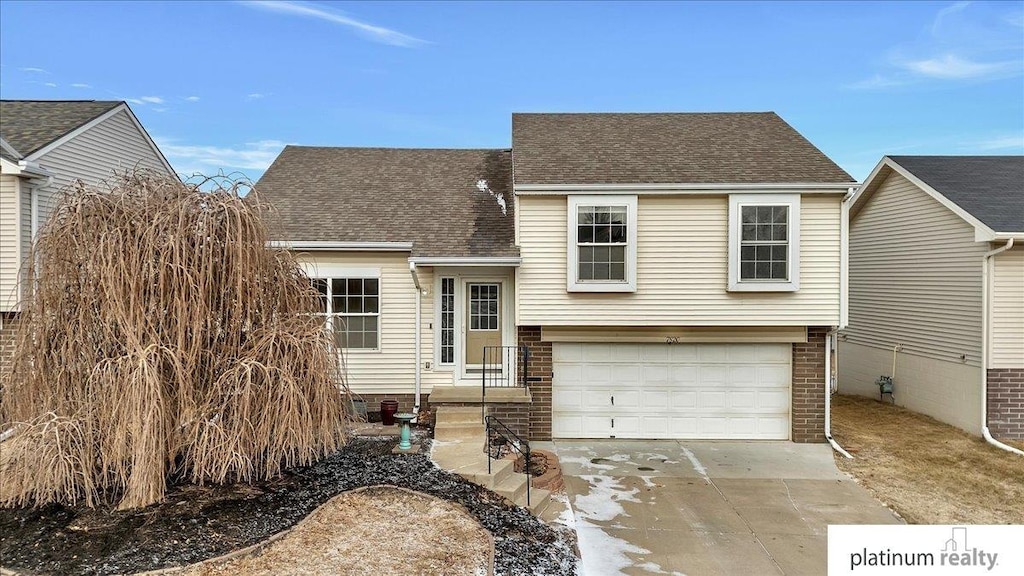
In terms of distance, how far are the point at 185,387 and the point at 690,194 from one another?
833cm

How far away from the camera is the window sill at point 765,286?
9.89 metres

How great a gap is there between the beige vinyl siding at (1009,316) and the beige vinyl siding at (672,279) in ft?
11.5

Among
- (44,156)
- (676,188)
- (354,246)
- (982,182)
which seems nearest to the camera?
(676,188)

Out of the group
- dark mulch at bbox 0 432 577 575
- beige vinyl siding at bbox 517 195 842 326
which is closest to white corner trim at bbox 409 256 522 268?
beige vinyl siding at bbox 517 195 842 326

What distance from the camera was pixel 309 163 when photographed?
1341 cm

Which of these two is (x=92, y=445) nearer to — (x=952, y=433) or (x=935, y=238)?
(x=952, y=433)

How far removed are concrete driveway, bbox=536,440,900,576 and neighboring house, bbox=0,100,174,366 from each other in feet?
26.2

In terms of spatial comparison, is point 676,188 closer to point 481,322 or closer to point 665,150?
point 665,150

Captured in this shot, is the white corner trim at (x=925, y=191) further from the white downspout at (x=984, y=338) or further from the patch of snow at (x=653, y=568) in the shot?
the patch of snow at (x=653, y=568)

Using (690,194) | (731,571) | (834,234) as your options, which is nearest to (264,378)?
(731,571)

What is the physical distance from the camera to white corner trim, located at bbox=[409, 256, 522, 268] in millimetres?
9844

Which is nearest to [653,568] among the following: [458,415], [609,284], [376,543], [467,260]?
[376,543]

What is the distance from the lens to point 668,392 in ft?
35.4

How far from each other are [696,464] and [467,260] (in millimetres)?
5292
